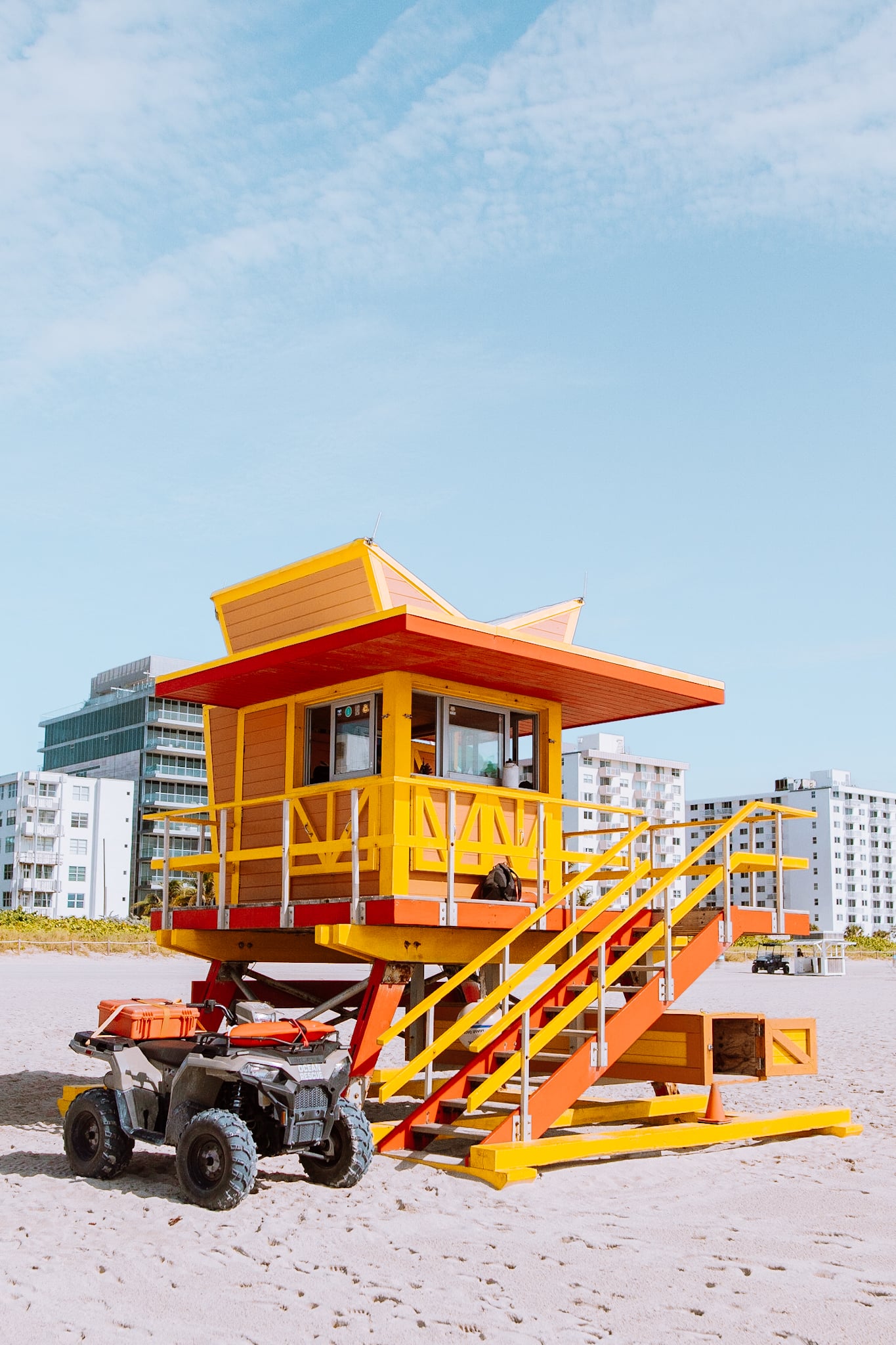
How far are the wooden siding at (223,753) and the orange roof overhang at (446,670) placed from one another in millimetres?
383

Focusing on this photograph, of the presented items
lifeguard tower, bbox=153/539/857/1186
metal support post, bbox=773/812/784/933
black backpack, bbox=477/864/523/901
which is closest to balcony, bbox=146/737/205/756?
lifeguard tower, bbox=153/539/857/1186

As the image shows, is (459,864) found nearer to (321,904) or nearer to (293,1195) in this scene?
(321,904)

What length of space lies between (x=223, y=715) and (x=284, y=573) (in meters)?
2.15

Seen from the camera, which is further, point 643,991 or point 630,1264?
point 643,991

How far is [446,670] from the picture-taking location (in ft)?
44.8

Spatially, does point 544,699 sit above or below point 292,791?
above

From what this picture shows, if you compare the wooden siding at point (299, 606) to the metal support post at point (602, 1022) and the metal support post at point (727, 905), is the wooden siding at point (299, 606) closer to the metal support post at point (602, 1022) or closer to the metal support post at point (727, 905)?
the metal support post at point (602, 1022)

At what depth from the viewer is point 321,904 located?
12.6 m

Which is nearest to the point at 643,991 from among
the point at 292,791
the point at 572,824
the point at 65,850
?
the point at 292,791

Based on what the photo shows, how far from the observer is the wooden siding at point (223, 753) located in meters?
15.7

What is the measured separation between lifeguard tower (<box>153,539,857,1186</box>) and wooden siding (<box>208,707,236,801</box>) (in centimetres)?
4

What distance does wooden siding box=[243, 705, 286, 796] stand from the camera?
14.8 meters

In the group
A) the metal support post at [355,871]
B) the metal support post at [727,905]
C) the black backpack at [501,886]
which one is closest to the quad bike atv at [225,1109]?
the metal support post at [355,871]

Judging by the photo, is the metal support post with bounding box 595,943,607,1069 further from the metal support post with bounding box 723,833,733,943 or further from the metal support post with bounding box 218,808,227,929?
the metal support post with bounding box 218,808,227,929
